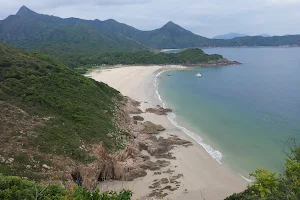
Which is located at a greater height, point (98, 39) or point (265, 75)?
point (98, 39)

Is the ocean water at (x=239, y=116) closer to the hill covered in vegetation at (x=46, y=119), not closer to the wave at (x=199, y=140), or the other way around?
the wave at (x=199, y=140)

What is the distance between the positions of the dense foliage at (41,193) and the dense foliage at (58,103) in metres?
7.19

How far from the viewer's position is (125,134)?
1125 inches

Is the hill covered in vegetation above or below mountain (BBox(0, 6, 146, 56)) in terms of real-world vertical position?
below

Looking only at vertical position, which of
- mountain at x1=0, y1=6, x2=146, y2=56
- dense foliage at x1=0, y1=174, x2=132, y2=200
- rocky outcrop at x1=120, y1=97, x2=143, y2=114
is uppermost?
mountain at x1=0, y1=6, x2=146, y2=56

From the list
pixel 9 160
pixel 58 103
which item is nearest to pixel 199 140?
pixel 58 103

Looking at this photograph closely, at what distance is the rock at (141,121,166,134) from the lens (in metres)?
33.5

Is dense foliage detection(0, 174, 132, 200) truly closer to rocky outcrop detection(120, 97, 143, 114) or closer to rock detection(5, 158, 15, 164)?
rock detection(5, 158, 15, 164)

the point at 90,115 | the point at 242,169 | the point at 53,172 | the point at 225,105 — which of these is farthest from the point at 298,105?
the point at 53,172

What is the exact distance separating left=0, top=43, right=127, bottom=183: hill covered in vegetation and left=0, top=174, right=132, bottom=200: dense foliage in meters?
4.45

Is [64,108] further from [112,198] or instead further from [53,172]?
[112,198]

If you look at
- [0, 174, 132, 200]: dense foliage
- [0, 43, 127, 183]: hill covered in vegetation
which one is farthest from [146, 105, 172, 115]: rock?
[0, 174, 132, 200]: dense foliage

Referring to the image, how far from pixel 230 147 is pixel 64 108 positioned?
18.9 metres

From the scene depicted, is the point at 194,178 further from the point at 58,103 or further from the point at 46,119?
the point at 58,103
